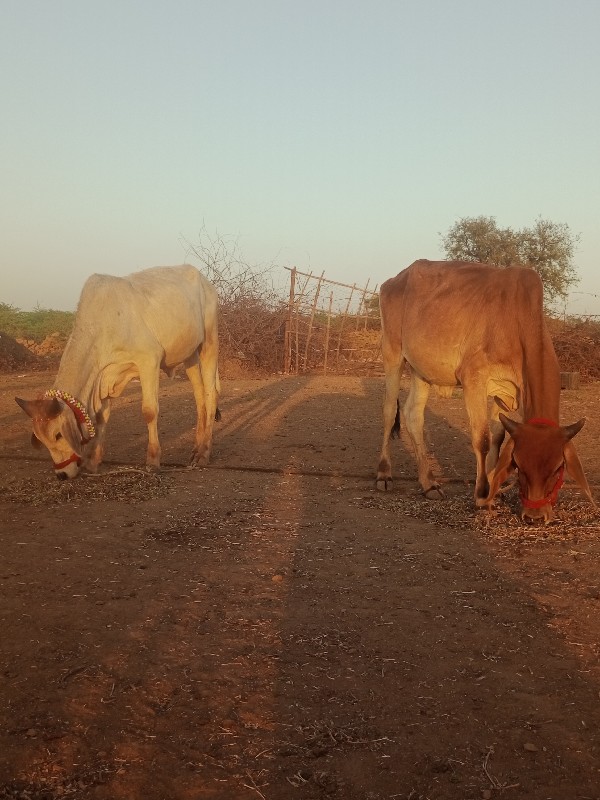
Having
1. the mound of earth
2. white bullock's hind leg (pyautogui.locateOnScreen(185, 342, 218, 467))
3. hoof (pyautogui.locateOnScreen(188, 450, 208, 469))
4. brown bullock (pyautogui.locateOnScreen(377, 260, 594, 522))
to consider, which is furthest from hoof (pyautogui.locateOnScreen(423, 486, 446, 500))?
the mound of earth

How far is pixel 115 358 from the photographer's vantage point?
7.26m

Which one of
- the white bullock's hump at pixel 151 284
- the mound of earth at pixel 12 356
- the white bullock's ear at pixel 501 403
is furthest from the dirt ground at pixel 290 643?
the mound of earth at pixel 12 356

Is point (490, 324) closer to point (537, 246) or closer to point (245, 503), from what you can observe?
point (245, 503)

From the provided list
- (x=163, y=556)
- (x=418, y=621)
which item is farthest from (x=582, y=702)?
(x=163, y=556)

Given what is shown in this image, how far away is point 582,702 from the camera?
289 centimetres

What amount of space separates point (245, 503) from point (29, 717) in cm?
331

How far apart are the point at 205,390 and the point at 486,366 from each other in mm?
3720

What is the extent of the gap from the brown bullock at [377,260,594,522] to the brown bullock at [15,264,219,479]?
2.17 metres

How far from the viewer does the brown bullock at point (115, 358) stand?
260 inches

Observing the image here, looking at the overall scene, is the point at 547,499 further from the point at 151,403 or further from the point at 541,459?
the point at 151,403

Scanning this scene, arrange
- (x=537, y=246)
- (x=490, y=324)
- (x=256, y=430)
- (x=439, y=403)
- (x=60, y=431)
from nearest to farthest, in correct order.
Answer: (x=490, y=324), (x=60, y=431), (x=256, y=430), (x=439, y=403), (x=537, y=246)

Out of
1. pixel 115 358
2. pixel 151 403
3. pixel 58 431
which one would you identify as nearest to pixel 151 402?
pixel 151 403

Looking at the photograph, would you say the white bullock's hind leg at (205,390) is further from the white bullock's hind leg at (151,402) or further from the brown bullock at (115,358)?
the white bullock's hind leg at (151,402)

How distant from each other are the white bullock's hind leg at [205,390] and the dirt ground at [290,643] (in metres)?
1.34
